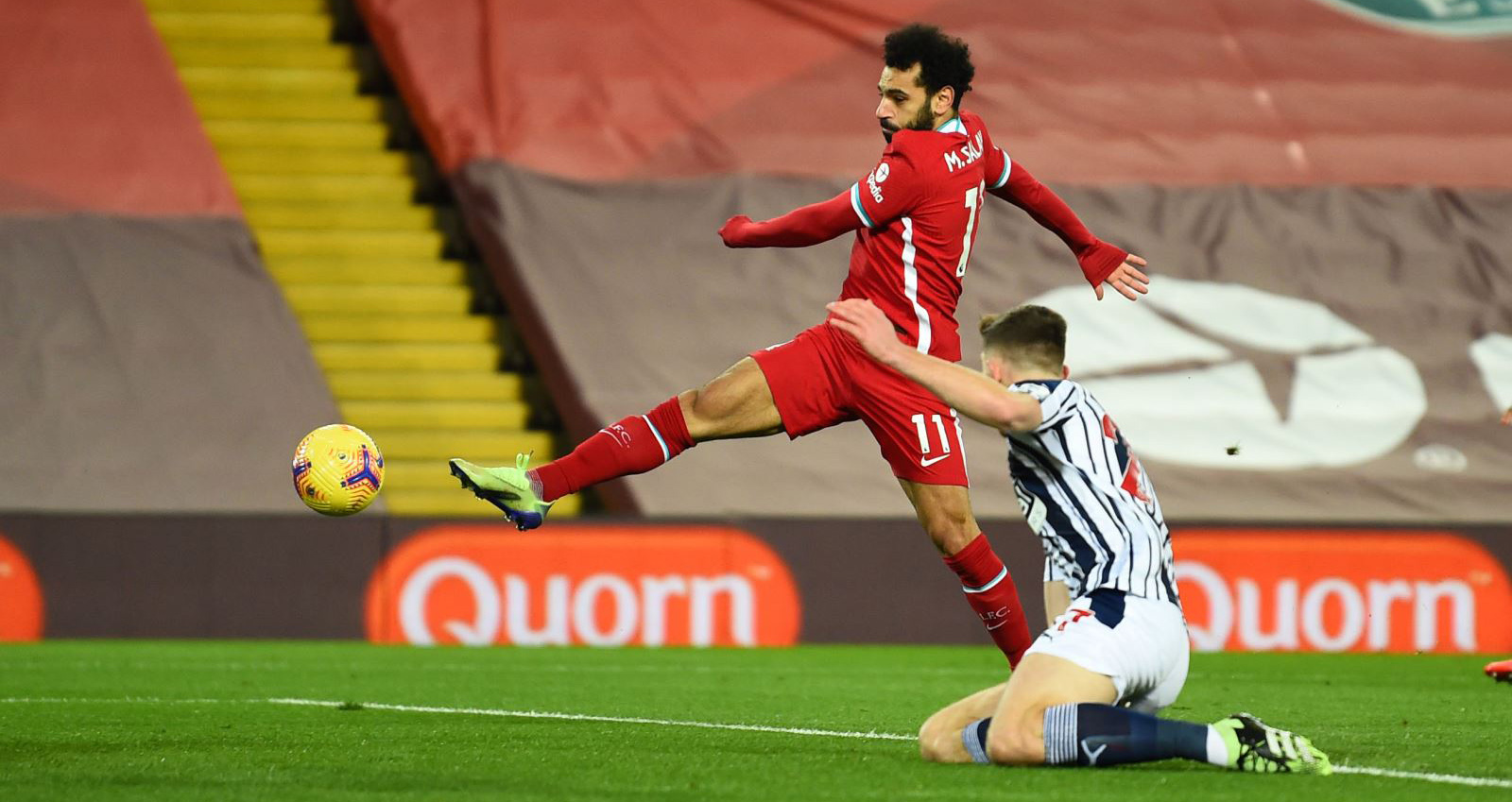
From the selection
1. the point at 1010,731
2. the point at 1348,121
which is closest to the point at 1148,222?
the point at 1348,121

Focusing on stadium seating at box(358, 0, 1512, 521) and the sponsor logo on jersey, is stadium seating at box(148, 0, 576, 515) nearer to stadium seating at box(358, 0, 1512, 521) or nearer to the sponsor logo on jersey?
stadium seating at box(358, 0, 1512, 521)

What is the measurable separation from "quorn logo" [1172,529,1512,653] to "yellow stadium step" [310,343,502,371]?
5.12 m

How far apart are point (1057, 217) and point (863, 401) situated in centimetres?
94

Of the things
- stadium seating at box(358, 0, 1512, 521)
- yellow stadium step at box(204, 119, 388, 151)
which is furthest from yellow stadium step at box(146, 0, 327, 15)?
stadium seating at box(358, 0, 1512, 521)

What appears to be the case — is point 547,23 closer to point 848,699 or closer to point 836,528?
point 836,528

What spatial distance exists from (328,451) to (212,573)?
517cm

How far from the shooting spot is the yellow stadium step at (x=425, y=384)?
1380 centimetres

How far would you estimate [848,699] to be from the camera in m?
7.41

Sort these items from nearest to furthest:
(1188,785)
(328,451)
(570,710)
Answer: (1188,785)
(328,451)
(570,710)

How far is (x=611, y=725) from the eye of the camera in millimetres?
6168

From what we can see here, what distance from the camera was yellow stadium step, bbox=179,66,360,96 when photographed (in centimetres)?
1512

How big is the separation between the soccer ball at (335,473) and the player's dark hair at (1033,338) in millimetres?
2152

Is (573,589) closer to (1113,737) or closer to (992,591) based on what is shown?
(992,591)

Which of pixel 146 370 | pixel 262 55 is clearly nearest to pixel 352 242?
pixel 262 55
